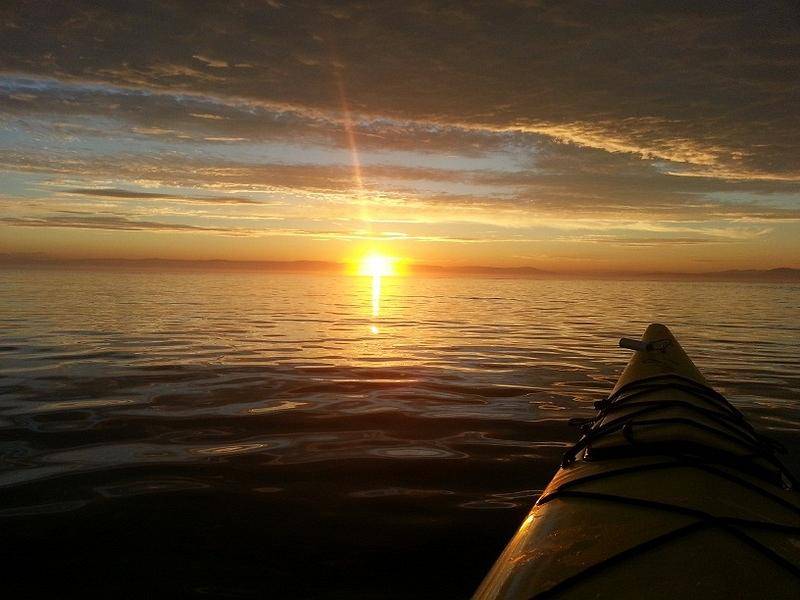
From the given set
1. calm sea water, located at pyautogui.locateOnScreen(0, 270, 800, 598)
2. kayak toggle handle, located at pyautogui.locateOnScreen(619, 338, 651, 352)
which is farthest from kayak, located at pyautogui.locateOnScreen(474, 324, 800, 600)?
kayak toggle handle, located at pyautogui.locateOnScreen(619, 338, 651, 352)

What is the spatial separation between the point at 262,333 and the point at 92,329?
17.6 feet

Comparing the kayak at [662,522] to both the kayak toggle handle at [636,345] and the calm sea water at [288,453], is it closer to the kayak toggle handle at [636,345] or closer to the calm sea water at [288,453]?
the calm sea water at [288,453]

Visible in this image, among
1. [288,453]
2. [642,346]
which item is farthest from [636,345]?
[288,453]

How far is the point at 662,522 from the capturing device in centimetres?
292

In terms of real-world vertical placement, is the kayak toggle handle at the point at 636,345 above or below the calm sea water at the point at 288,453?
above

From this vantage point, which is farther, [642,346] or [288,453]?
[642,346]

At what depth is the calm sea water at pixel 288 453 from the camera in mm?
4395

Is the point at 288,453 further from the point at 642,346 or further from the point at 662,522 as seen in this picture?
the point at 642,346

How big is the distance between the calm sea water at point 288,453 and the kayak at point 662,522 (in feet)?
4.09

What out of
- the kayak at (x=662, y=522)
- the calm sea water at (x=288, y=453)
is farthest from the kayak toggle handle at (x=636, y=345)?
the kayak at (x=662, y=522)

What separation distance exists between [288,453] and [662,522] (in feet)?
15.6

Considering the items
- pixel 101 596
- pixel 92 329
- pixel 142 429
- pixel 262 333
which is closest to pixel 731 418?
pixel 101 596

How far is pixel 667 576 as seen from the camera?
2.45 meters

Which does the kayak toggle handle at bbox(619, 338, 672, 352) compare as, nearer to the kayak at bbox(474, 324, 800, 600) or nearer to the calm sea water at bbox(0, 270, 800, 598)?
the calm sea water at bbox(0, 270, 800, 598)
